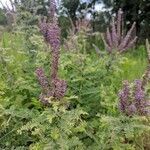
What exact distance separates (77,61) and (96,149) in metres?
1.17

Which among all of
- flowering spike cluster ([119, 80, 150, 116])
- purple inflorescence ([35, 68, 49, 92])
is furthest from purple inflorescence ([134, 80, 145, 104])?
purple inflorescence ([35, 68, 49, 92])

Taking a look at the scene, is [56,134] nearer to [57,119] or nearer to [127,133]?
[57,119]

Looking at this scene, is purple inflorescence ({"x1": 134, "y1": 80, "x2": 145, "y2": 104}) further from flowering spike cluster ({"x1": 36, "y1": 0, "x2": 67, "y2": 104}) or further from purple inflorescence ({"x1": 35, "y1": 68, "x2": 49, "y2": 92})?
purple inflorescence ({"x1": 35, "y1": 68, "x2": 49, "y2": 92})

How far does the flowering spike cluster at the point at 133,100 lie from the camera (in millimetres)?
3260

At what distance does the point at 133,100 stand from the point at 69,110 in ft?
3.80

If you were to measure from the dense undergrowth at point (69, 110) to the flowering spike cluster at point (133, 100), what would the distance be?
0.06 meters

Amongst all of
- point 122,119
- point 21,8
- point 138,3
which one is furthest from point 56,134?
point 138,3

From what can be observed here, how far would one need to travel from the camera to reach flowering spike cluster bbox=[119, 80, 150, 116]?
3.26 m

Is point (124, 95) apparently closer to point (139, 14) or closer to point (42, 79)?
point (42, 79)

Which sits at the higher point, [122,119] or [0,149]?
[122,119]

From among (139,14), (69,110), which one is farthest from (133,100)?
(139,14)

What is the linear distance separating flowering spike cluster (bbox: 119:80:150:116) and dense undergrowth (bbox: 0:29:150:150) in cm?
6

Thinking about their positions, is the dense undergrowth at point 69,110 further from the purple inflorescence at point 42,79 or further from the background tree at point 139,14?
the background tree at point 139,14

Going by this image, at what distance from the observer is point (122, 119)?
3.40 metres
